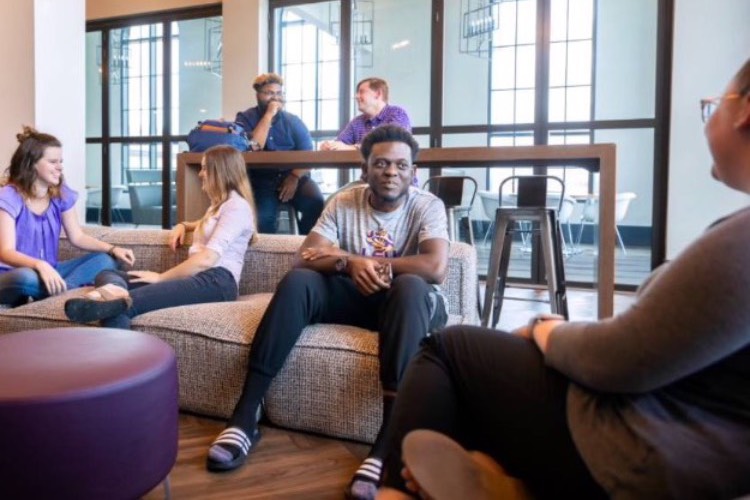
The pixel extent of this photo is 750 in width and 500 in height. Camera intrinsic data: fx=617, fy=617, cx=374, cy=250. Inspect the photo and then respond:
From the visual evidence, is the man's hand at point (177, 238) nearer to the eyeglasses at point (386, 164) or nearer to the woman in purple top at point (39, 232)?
the woman in purple top at point (39, 232)

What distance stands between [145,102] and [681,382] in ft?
23.5

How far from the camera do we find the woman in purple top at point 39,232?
2.44 meters

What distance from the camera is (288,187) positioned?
3.78 meters

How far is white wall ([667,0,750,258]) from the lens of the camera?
4613 millimetres

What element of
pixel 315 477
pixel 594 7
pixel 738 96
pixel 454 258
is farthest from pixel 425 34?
pixel 738 96

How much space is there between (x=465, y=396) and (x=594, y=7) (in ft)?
16.4

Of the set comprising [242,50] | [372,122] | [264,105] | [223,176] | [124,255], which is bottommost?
[124,255]

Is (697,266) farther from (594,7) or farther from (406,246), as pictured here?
(594,7)

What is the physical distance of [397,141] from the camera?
6.74ft

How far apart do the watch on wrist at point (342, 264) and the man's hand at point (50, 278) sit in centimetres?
126

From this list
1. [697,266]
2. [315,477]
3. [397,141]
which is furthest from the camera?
[397,141]

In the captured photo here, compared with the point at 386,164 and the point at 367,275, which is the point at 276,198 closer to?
the point at 386,164

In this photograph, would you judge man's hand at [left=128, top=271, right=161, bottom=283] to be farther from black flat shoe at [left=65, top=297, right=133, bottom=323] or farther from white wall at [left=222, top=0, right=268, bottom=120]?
white wall at [left=222, top=0, right=268, bottom=120]

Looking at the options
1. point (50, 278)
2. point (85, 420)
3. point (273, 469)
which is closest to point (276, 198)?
point (50, 278)
